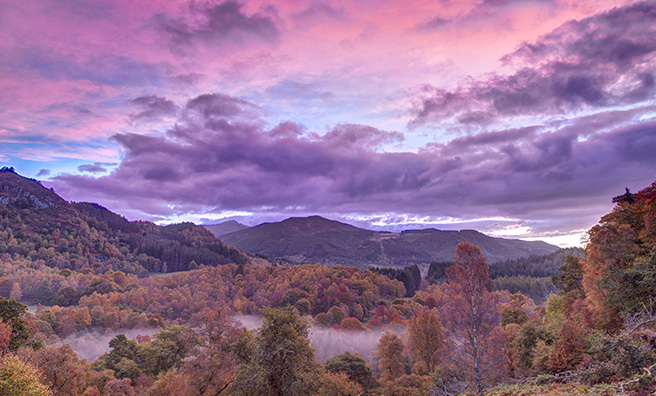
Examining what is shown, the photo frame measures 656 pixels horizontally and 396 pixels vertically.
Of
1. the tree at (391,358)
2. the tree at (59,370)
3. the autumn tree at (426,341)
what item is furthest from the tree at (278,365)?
the tree at (391,358)

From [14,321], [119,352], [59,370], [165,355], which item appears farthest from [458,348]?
[119,352]

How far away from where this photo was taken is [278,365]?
78.6ft

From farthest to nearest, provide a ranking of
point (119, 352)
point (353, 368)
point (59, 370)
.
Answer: point (353, 368)
point (119, 352)
point (59, 370)

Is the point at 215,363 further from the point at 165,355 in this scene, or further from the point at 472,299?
the point at 165,355

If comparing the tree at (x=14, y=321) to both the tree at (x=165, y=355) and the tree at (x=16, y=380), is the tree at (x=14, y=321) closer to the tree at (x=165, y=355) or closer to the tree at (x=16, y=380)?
the tree at (x=16, y=380)

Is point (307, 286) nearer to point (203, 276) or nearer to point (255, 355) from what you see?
point (203, 276)

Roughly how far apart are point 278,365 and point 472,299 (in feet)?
49.7

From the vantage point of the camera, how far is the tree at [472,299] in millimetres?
21781

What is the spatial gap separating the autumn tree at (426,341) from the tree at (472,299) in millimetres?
35895

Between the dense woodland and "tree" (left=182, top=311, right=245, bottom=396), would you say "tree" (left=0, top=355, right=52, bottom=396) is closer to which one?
the dense woodland

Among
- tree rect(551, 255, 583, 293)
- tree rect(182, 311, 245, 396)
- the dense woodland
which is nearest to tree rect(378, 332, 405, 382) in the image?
the dense woodland

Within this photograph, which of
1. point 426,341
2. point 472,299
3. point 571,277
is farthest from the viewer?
point 426,341

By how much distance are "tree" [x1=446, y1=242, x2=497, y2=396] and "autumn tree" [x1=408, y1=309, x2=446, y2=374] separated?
118ft

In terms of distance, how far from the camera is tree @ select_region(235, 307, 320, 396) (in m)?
23.6
